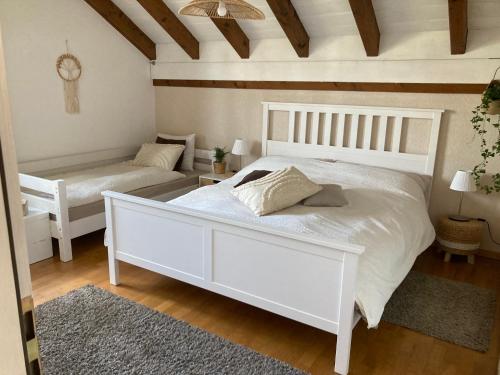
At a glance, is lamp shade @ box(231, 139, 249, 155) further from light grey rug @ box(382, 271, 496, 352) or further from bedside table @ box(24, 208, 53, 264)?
light grey rug @ box(382, 271, 496, 352)

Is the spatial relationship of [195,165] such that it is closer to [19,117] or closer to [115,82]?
[115,82]

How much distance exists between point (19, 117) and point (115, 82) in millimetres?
1153

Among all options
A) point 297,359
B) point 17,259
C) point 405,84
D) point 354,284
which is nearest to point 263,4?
point 405,84

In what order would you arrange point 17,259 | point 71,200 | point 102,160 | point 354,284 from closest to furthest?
1. point 17,259
2. point 354,284
3. point 71,200
4. point 102,160

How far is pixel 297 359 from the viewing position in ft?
7.16

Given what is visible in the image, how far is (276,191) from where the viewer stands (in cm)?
270

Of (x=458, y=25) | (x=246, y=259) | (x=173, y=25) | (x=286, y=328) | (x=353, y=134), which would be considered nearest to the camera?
(x=246, y=259)

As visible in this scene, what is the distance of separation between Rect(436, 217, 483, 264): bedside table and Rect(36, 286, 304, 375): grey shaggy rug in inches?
76.0

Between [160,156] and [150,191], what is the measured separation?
59 centimetres

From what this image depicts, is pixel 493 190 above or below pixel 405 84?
below

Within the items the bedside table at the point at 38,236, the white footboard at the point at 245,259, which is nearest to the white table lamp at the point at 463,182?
the white footboard at the point at 245,259

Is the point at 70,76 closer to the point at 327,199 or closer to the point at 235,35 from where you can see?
the point at 235,35

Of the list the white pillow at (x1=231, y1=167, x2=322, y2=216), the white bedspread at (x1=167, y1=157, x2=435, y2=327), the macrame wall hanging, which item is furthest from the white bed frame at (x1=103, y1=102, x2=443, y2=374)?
the macrame wall hanging

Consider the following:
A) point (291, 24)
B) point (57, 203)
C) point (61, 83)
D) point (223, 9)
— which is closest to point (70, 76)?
point (61, 83)
